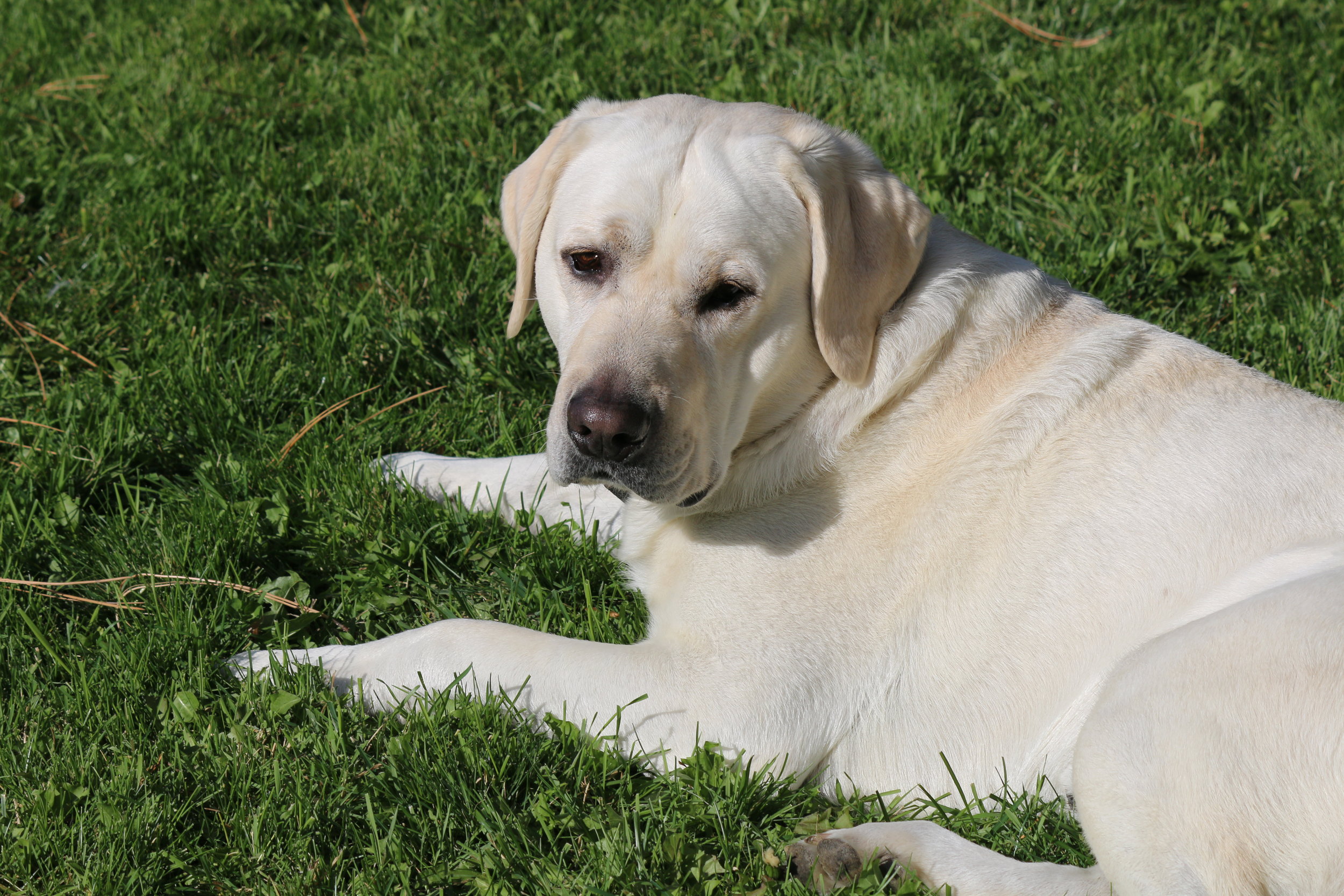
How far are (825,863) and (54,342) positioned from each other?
11.9 ft

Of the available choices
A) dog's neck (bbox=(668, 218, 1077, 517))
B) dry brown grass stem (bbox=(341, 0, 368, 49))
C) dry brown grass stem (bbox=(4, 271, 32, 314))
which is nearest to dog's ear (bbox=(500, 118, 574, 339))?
dog's neck (bbox=(668, 218, 1077, 517))

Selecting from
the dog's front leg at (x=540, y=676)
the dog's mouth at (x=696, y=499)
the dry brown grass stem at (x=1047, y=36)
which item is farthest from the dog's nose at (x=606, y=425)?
the dry brown grass stem at (x=1047, y=36)

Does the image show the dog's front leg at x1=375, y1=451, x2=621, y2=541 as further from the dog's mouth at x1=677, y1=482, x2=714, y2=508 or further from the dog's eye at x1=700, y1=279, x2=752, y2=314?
the dog's eye at x1=700, y1=279, x2=752, y2=314

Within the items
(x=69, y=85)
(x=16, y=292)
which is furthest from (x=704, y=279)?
(x=69, y=85)

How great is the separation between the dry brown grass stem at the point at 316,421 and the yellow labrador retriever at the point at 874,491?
104 cm

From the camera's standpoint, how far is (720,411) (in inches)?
121

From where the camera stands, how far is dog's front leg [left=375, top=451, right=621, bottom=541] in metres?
3.91

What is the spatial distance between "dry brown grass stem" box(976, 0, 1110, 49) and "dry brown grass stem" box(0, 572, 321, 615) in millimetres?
4834

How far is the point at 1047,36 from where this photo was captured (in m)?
6.21

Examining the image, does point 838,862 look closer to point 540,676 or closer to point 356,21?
point 540,676

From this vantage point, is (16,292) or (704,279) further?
(16,292)

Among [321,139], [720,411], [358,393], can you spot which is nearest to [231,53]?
[321,139]

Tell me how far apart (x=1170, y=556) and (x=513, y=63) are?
449 cm

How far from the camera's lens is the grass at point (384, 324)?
9.41 ft
